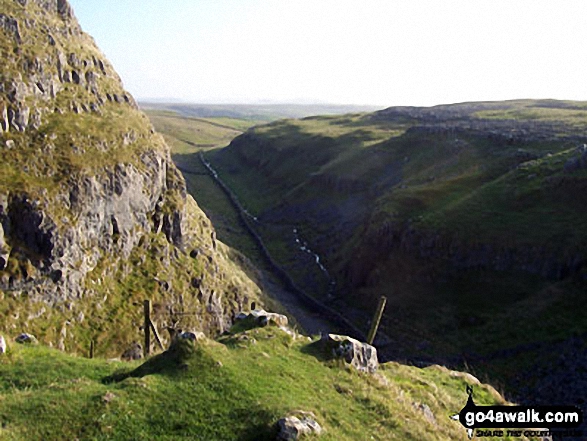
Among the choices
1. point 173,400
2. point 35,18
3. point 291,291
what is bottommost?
point 291,291

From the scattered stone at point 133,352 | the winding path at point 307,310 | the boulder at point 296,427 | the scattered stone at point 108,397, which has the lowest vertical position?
the winding path at point 307,310

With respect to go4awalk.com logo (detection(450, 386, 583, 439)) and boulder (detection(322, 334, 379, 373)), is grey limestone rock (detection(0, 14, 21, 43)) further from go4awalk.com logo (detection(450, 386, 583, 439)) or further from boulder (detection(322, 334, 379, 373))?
go4awalk.com logo (detection(450, 386, 583, 439))

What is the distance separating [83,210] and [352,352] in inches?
1327

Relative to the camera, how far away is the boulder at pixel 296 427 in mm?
17672

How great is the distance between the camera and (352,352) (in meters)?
26.0

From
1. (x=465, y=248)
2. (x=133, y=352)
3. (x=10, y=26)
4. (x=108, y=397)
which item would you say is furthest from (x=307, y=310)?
(x=108, y=397)

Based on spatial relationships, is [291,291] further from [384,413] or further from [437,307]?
[384,413]

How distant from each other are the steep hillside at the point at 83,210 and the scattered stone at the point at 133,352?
0.84m

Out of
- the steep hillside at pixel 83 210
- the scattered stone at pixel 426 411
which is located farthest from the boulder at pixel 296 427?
the steep hillside at pixel 83 210

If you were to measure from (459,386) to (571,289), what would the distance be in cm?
2857

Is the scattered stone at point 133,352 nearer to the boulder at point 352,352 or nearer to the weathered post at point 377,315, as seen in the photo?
the boulder at point 352,352

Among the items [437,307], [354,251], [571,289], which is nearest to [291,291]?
[354,251]

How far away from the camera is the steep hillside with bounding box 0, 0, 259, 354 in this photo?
41.4m

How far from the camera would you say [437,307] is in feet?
206
